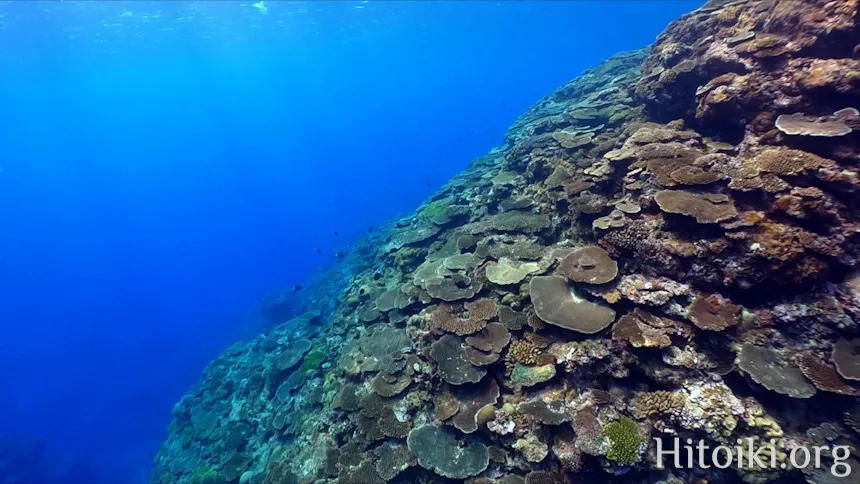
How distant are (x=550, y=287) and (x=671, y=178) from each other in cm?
342

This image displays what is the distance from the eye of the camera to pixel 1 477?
2952 cm

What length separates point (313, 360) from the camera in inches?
530

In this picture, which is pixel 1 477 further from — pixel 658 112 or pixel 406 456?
pixel 658 112

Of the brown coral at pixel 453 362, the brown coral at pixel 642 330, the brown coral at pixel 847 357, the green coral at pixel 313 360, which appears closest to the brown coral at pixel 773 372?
the brown coral at pixel 847 357

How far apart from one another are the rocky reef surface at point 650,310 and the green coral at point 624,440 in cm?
3

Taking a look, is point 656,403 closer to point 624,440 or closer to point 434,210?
point 624,440

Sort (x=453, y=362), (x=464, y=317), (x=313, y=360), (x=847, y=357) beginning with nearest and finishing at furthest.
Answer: (x=847, y=357), (x=453, y=362), (x=464, y=317), (x=313, y=360)

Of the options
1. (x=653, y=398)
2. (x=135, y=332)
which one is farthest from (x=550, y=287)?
(x=135, y=332)

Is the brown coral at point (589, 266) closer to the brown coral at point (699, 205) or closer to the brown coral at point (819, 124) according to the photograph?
the brown coral at point (699, 205)

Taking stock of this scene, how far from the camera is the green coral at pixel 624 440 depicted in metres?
5.98

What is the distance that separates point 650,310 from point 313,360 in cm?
1087

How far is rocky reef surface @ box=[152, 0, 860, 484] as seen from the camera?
5926 millimetres

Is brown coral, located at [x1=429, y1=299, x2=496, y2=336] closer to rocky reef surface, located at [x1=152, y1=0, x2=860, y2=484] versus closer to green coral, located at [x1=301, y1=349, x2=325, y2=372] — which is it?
rocky reef surface, located at [x1=152, y1=0, x2=860, y2=484]

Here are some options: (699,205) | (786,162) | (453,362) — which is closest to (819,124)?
(786,162)
